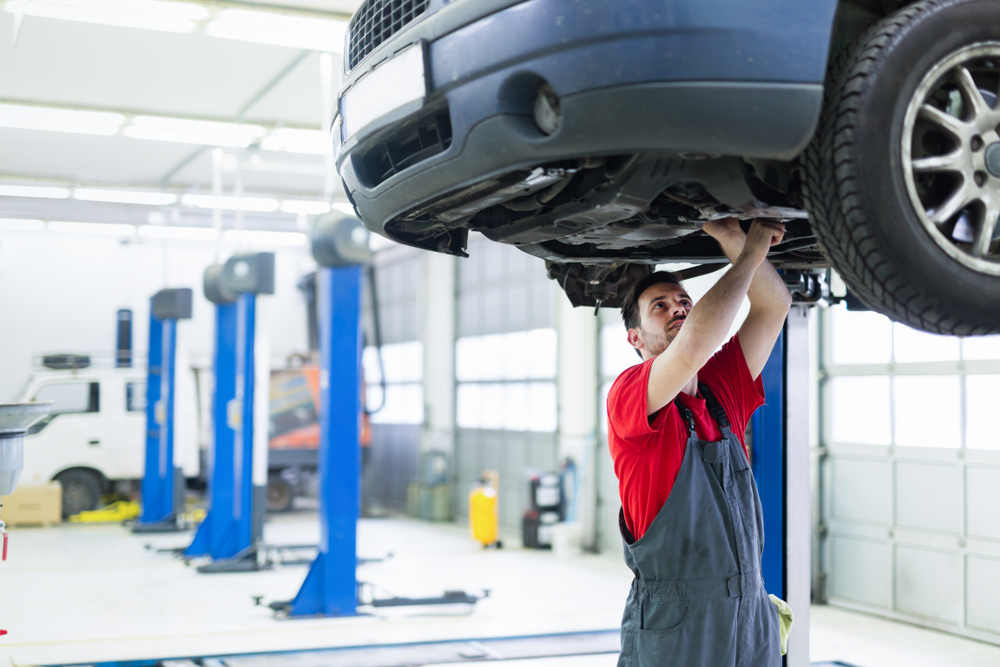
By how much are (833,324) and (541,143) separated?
237 inches

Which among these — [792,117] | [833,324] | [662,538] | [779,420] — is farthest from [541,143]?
[833,324]

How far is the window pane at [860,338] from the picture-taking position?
6.60 m

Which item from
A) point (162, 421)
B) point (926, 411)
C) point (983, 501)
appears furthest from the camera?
point (162, 421)

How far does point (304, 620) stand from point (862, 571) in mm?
4009

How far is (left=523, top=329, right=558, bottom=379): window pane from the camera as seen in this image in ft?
34.6

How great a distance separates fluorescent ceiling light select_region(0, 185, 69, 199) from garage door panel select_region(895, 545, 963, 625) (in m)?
11.5

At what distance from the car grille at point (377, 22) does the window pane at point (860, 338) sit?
539 centimetres

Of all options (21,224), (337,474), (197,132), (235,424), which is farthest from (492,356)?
(21,224)

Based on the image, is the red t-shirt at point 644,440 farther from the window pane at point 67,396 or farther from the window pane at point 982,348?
the window pane at point 67,396

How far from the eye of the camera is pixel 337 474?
6.46 meters

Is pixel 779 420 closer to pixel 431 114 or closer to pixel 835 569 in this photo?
pixel 431 114

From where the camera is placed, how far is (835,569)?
6.88 metres

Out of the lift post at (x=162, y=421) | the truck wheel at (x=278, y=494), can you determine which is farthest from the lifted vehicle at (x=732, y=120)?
the truck wheel at (x=278, y=494)

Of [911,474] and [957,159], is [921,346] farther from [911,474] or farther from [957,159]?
[957,159]
